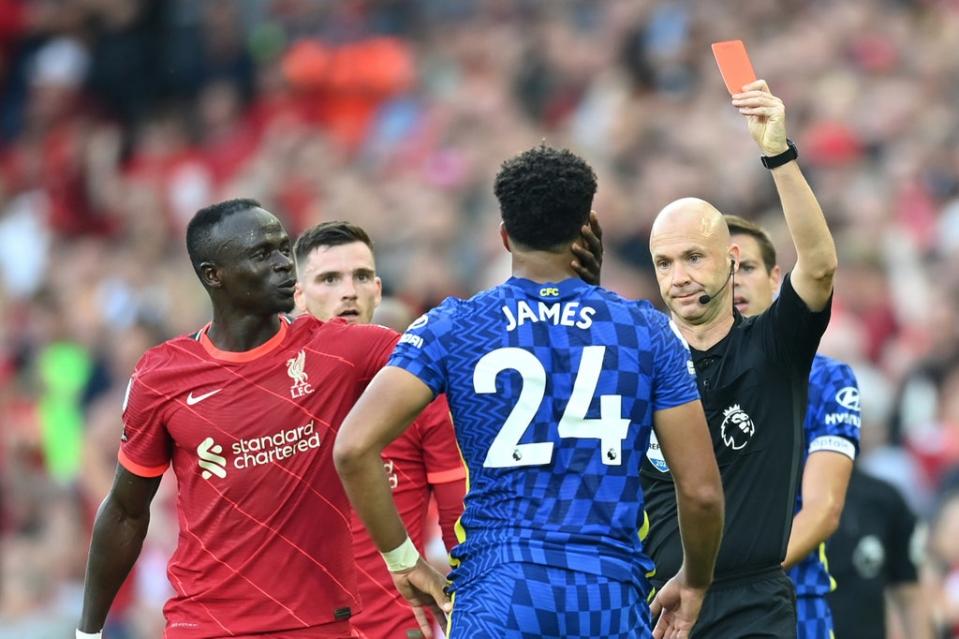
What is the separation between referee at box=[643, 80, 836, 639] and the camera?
21.1ft

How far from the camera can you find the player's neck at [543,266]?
5.55 meters

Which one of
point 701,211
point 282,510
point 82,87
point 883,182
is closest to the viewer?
point 282,510

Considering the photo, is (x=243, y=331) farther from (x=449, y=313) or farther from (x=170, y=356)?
(x=449, y=313)

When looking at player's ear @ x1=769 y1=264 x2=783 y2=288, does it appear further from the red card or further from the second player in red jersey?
the second player in red jersey

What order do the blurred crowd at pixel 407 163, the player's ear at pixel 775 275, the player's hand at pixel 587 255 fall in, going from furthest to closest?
the blurred crowd at pixel 407 163 < the player's ear at pixel 775 275 < the player's hand at pixel 587 255

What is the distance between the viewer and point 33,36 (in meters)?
19.2

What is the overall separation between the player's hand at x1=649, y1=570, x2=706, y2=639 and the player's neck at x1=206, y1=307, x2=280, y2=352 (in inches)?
66.5

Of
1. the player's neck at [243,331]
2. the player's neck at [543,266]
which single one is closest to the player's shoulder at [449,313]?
the player's neck at [543,266]

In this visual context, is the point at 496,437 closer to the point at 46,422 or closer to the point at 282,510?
the point at 282,510

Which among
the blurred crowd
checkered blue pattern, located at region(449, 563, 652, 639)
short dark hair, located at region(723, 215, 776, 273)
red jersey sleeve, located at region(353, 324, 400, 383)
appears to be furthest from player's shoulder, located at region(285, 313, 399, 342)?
the blurred crowd

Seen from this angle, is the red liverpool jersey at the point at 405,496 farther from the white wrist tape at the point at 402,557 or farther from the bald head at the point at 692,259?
the white wrist tape at the point at 402,557

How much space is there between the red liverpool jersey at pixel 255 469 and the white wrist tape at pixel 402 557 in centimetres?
58

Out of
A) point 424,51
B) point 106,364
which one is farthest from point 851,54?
point 106,364

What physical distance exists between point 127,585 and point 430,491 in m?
6.65
